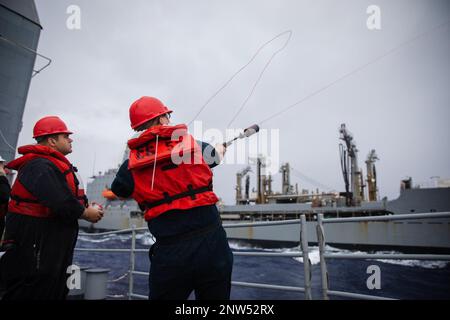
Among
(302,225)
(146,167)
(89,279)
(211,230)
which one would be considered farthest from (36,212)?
(89,279)

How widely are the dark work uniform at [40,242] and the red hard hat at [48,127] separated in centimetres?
33

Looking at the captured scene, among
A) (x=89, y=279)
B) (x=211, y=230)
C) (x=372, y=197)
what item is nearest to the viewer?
(x=211, y=230)

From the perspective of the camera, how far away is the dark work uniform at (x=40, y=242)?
1.47 m

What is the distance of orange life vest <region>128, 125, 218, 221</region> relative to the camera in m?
1.21

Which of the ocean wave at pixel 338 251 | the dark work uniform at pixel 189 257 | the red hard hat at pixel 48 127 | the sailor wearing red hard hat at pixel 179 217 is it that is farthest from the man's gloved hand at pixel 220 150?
the ocean wave at pixel 338 251

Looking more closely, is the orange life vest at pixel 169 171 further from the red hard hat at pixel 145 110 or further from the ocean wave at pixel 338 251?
the ocean wave at pixel 338 251

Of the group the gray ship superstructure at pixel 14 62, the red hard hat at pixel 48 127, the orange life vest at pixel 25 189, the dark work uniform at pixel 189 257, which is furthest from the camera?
the gray ship superstructure at pixel 14 62

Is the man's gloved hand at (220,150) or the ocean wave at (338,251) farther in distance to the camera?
the ocean wave at (338,251)

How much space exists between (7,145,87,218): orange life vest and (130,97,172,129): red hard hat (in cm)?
66

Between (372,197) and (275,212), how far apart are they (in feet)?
32.4

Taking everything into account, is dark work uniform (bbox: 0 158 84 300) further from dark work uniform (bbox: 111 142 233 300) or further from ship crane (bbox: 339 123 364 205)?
ship crane (bbox: 339 123 364 205)

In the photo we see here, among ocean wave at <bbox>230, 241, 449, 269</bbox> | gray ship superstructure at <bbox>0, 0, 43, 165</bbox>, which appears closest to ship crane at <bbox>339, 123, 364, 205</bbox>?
ocean wave at <bbox>230, 241, 449, 269</bbox>
